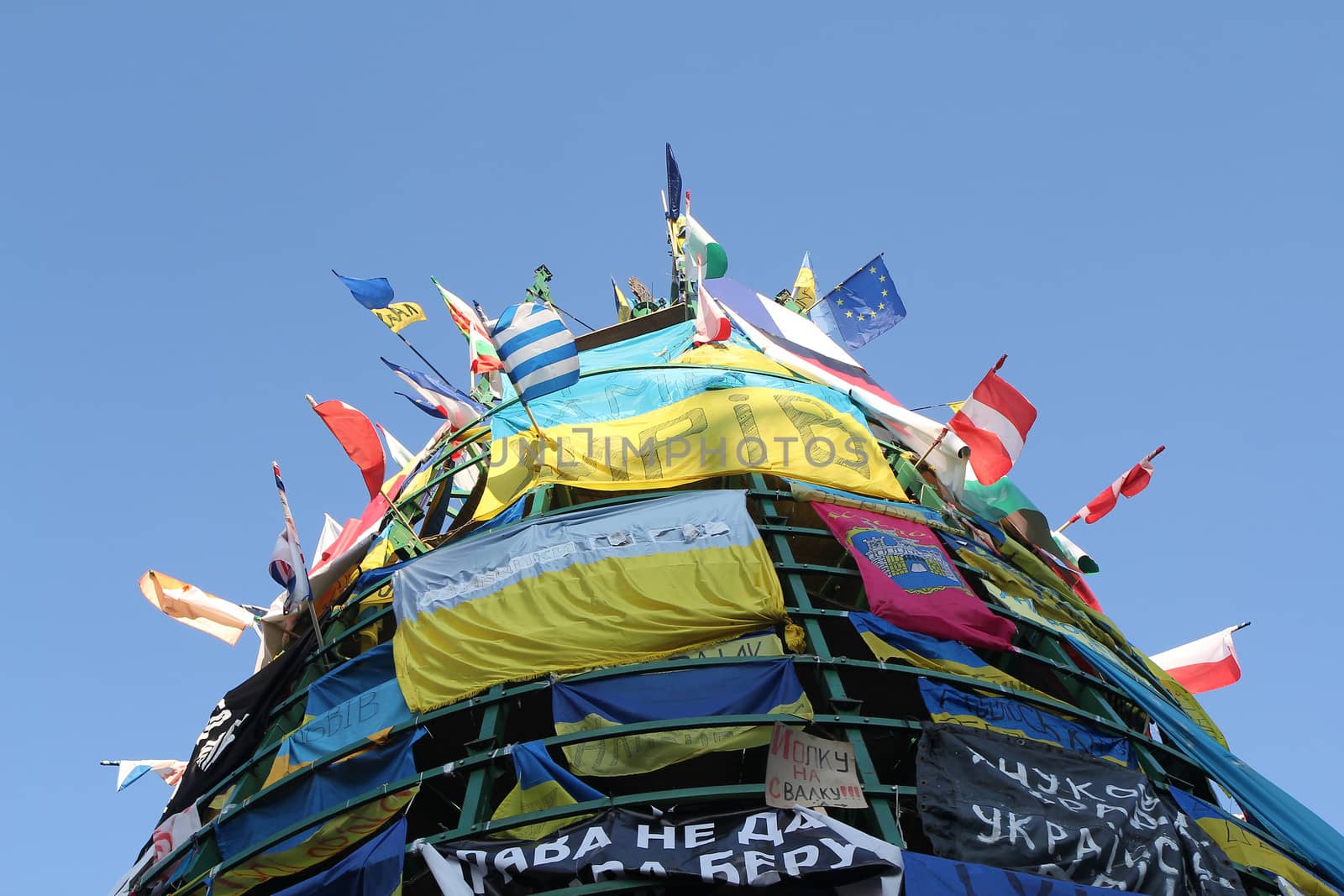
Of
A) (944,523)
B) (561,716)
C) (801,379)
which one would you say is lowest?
(561,716)

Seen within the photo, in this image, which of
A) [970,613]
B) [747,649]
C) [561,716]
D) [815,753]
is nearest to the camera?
[815,753]

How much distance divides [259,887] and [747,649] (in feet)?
20.7

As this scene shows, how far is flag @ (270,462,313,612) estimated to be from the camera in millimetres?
18391

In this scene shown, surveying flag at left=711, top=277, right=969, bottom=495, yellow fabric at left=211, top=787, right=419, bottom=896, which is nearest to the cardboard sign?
yellow fabric at left=211, top=787, right=419, bottom=896

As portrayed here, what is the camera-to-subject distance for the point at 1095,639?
17.5m

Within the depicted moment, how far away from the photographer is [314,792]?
14.1 metres

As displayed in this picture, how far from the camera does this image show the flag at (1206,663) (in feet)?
72.2

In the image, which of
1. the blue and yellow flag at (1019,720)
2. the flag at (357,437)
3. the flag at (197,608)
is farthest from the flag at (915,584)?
the flag at (197,608)

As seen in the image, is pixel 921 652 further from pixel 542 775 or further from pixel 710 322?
pixel 710 322

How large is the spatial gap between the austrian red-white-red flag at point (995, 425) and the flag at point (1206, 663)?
570 cm

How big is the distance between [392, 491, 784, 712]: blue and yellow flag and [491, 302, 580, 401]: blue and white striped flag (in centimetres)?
235

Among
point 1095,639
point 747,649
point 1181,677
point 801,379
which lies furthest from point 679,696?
point 1181,677

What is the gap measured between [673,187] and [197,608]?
1696 centimetres

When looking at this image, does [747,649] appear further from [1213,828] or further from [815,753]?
[1213,828]
